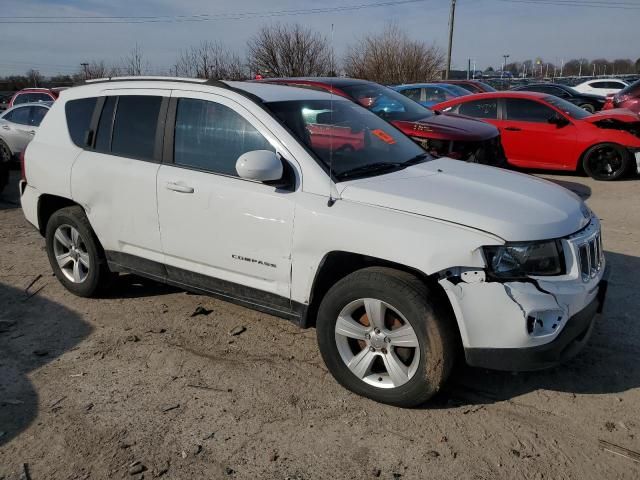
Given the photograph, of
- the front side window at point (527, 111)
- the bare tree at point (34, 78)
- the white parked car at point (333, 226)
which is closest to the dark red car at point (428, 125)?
the front side window at point (527, 111)

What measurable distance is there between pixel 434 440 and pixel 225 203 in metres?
1.91

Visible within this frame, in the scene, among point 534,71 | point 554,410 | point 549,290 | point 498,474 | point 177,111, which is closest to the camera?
point 498,474

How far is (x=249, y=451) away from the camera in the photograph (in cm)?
293

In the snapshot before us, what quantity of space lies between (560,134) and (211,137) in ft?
25.5

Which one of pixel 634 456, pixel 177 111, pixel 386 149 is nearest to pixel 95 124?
pixel 177 111

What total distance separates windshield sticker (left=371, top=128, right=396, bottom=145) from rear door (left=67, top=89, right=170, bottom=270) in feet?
5.22

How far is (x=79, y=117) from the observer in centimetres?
478

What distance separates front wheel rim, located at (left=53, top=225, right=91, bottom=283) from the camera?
4875 millimetres

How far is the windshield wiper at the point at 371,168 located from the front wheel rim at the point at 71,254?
2492mm

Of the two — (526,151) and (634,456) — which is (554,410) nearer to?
(634,456)

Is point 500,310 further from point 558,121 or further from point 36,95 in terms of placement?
point 36,95

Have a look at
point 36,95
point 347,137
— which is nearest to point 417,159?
point 347,137

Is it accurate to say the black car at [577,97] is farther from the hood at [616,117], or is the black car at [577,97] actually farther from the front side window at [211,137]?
the front side window at [211,137]

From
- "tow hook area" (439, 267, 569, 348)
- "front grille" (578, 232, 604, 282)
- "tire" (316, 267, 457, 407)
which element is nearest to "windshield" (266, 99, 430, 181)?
"tire" (316, 267, 457, 407)
